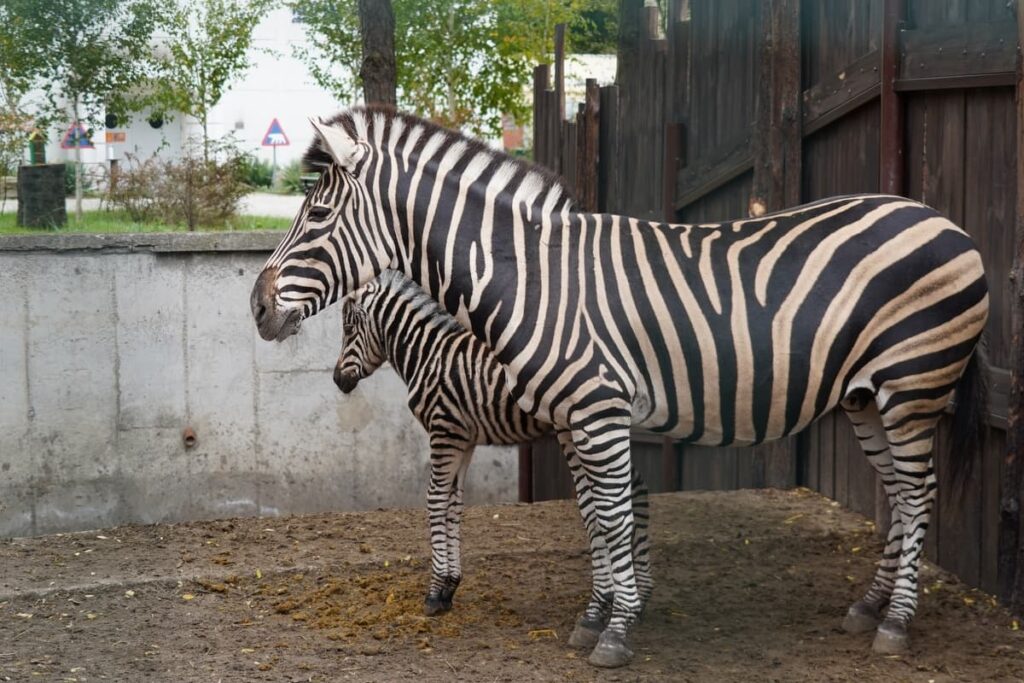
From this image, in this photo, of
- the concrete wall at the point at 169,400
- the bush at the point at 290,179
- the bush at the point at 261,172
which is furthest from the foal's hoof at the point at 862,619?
the bush at the point at 261,172

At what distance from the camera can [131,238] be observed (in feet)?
25.5

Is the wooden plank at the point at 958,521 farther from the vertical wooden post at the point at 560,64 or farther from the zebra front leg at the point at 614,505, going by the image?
the vertical wooden post at the point at 560,64

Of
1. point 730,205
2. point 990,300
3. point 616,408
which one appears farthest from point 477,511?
point 990,300

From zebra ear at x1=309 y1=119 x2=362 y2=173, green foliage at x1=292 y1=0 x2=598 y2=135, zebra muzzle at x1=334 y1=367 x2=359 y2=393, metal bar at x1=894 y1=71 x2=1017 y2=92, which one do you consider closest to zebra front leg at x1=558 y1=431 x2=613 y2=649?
zebra muzzle at x1=334 y1=367 x2=359 y2=393

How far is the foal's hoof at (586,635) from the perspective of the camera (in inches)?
200

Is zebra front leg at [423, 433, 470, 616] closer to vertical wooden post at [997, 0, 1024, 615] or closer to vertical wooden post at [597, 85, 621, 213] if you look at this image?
vertical wooden post at [997, 0, 1024, 615]

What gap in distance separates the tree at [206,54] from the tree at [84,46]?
1635mm

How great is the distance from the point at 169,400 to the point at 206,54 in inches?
274

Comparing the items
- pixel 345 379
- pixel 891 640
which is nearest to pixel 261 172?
pixel 345 379

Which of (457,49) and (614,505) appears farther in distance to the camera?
(457,49)

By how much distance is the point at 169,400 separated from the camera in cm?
786

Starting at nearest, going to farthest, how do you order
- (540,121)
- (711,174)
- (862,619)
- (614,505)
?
(614,505) → (862,619) → (711,174) → (540,121)

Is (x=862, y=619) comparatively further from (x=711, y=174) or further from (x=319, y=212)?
(x=711, y=174)

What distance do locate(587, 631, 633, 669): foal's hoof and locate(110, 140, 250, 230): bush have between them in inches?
259
